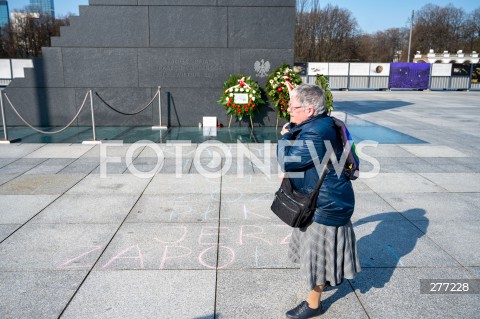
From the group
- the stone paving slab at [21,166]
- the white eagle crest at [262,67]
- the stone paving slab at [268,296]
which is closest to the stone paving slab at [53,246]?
the stone paving slab at [268,296]

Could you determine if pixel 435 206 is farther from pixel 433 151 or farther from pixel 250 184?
pixel 433 151

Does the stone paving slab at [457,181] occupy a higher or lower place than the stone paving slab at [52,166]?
higher

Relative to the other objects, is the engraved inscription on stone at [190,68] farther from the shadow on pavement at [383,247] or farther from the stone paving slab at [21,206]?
the shadow on pavement at [383,247]

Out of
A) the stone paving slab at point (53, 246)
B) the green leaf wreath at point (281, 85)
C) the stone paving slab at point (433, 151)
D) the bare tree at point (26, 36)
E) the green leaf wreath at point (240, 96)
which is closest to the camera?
the stone paving slab at point (53, 246)

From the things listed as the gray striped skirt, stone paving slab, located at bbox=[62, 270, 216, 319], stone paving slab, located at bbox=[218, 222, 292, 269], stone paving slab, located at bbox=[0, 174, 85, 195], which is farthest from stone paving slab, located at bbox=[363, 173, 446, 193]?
stone paving slab, located at bbox=[0, 174, 85, 195]

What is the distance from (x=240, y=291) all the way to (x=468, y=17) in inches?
3773

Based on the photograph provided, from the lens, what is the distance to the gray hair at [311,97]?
2971mm

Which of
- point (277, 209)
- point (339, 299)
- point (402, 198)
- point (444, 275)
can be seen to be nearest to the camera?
point (277, 209)

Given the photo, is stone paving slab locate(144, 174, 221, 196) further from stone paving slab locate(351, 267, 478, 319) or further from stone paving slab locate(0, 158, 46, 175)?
stone paving slab locate(351, 267, 478, 319)

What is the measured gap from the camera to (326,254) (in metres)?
3.14

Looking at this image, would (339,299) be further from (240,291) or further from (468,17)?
(468,17)

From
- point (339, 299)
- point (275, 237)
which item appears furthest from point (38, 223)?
point (339, 299)

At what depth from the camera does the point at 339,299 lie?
3.54 meters

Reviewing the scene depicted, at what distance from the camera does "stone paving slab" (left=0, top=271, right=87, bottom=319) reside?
3287 millimetres
